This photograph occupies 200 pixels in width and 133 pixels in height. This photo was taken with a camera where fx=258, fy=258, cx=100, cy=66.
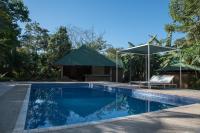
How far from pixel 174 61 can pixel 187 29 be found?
2.88 metres

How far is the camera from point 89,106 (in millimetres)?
11984

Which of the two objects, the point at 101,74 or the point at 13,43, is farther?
the point at 101,74

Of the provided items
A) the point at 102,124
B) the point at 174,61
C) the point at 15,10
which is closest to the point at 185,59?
the point at 174,61

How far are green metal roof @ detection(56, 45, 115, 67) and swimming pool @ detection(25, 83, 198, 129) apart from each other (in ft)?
19.9

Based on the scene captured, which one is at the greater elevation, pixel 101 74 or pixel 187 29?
pixel 187 29

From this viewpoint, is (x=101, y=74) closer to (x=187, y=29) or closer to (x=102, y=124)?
(x=187, y=29)

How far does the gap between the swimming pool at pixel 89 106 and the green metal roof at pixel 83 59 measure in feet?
19.9

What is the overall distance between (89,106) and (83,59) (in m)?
15.6

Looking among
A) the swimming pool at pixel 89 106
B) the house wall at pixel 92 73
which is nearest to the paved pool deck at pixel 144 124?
the swimming pool at pixel 89 106

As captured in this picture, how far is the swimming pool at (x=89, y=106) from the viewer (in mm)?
8532

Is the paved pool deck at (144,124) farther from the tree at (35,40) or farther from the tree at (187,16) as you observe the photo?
the tree at (35,40)

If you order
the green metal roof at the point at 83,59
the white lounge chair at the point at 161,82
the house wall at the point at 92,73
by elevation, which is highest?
the green metal roof at the point at 83,59

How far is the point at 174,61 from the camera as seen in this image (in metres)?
22.2

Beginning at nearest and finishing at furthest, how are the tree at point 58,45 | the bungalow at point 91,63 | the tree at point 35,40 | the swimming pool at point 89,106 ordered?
1. the swimming pool at point 89,106
2. the bungalow at point 91,63
3. the tree at point 58,45
4. the tree at point 35,40
